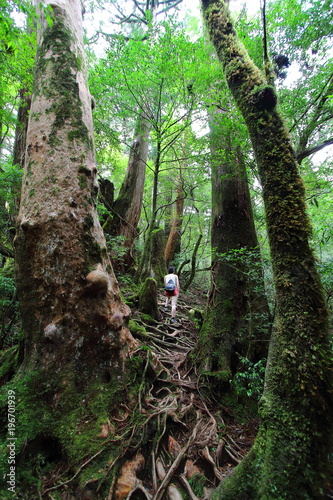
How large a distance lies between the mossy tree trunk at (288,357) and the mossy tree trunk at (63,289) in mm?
1354

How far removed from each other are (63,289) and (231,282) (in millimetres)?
2718

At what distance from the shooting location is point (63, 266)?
220 centimetres

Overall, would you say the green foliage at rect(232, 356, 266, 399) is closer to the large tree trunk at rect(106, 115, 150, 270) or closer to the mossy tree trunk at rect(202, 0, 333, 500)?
the mossy tree trunk at rect(202, 0, 333, 500)

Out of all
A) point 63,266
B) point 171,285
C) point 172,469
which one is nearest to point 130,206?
point 171,285

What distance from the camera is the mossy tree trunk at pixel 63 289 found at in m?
1.98

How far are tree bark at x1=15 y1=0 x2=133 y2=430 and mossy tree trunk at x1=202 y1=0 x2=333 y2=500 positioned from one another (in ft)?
4.81

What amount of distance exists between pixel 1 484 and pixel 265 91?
3.93m

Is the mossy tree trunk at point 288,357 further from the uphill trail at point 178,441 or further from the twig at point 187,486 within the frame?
the uphill trail at point 178,441

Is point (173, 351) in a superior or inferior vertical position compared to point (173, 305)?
inferior

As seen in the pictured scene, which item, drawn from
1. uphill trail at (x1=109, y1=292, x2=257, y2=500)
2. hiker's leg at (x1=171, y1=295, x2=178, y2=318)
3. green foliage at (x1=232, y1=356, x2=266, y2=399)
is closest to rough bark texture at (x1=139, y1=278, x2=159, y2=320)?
hiker's leg at (x1=171, y1=295, x2=178, y2=318)

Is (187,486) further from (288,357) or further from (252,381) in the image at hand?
(288,357)

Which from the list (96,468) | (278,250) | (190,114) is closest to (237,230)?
(278,250)

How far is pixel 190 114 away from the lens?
517cm

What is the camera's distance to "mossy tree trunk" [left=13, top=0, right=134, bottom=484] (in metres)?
1.98
